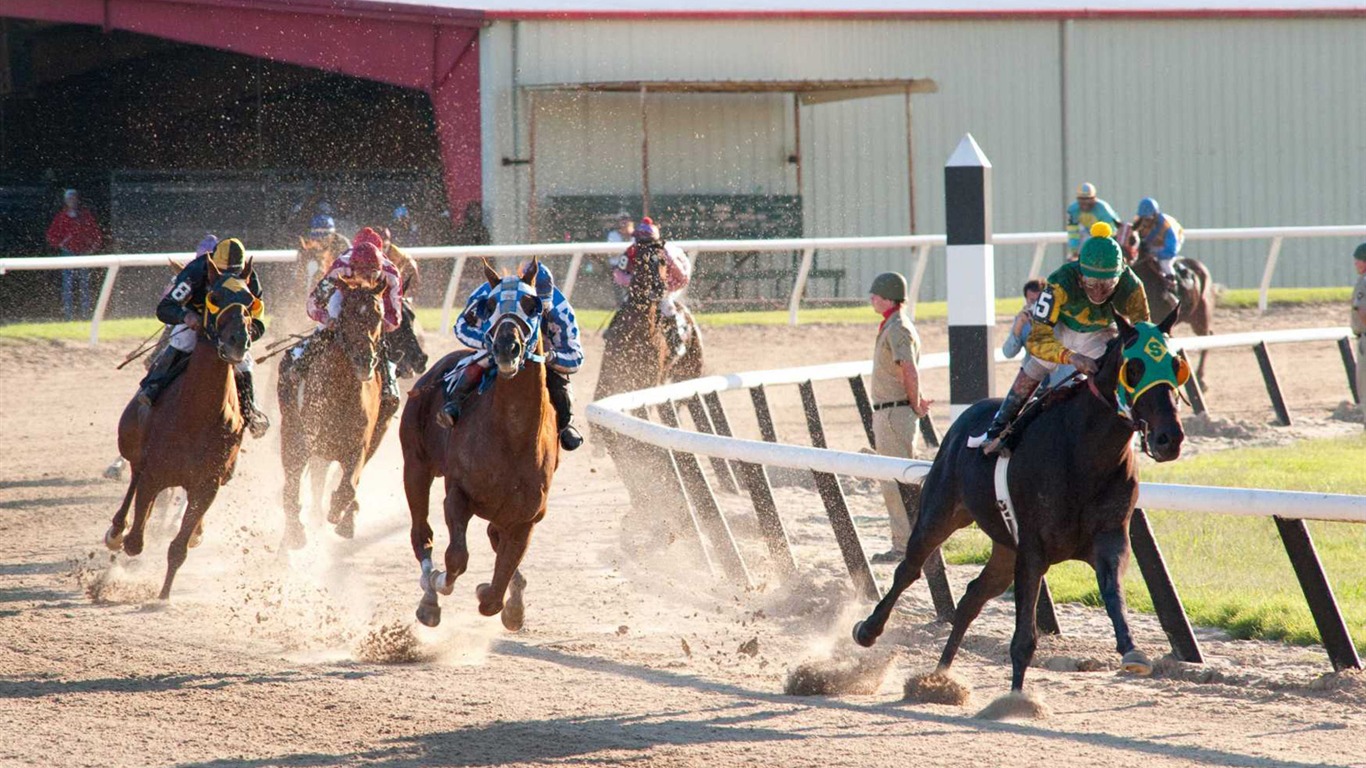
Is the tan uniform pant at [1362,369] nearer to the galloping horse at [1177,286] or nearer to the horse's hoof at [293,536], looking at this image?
the galloping horse at [1177,286]

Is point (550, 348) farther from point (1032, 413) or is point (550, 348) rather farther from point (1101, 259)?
point (1101, 259)

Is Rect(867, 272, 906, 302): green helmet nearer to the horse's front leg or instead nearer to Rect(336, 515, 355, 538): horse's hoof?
Rect(336, 515, 355, 538): horse's hoof

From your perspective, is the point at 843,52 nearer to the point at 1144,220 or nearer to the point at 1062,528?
the point at 1144,220

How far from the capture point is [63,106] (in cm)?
2688

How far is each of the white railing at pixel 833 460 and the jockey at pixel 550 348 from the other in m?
1.06

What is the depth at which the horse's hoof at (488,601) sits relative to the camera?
25.0 ft

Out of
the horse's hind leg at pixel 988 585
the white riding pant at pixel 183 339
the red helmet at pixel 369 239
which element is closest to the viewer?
the horse's hind leg at pixel 988 585

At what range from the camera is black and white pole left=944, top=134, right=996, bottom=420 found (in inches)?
350

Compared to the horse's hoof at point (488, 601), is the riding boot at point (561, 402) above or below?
above

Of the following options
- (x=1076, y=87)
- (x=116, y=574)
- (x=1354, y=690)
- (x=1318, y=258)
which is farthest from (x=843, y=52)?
(x=1354, y=690)

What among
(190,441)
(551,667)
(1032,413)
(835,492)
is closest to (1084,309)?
(1032,413)

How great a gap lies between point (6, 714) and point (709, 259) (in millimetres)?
15257

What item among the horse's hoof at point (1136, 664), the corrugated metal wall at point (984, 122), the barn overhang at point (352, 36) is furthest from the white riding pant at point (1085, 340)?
the barn overhang at point (352, 36)

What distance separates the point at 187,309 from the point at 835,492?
3318mm
